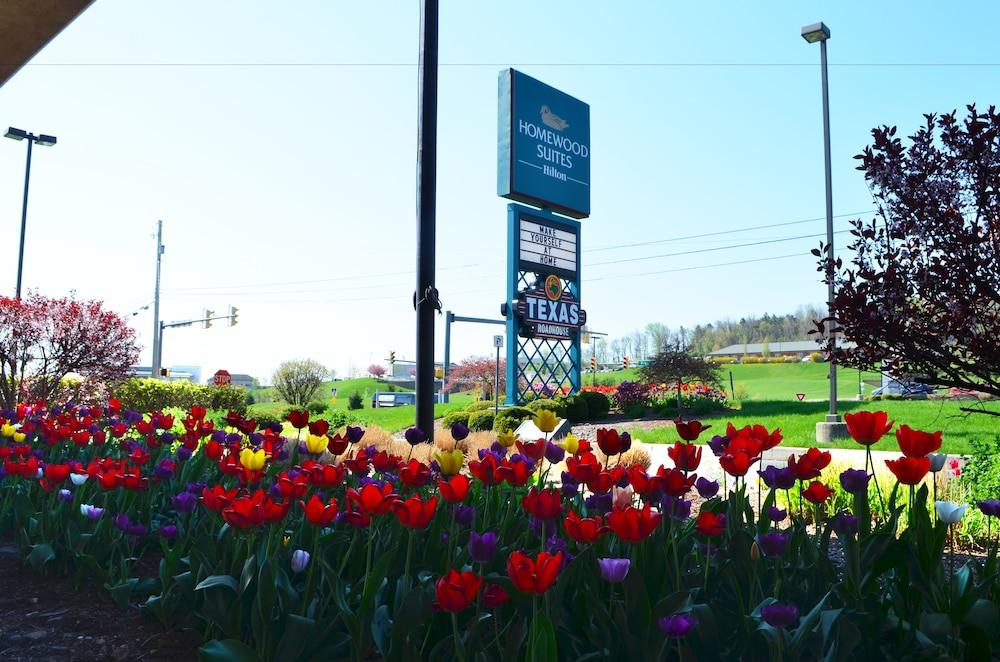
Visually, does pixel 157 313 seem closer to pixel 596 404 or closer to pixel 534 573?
pixel 596 404

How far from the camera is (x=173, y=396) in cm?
1988

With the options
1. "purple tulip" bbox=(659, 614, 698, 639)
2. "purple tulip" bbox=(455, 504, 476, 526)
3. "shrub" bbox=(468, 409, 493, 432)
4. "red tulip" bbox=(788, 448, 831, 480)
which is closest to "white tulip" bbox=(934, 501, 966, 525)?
"red tulip" bbox=(788, 448, 831, 480)

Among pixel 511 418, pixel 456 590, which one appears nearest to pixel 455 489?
Result: pixel 456 590

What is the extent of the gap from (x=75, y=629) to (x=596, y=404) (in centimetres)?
1805

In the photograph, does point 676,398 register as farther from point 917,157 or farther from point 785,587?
point 785,587

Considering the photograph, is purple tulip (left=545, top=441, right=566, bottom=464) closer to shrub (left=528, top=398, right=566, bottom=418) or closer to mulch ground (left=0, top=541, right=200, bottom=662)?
mulch ground (left=0, top=541, right=200, bottom=662)

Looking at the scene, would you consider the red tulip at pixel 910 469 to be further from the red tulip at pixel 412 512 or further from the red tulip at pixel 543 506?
the red tulip at pixel 412 512

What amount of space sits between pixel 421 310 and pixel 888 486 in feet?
15.7

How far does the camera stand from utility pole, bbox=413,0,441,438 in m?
8.32

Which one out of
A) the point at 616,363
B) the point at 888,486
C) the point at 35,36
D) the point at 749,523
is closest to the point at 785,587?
the point at 749,523

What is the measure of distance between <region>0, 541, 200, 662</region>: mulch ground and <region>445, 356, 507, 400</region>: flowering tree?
30.2m

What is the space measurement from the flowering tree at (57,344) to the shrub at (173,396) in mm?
2480

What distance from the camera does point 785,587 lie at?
2.90 metres

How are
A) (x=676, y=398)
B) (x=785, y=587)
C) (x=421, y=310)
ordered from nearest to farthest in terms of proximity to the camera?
(x=785, y=587)
(x=421, y=310)
(x=676, y=398)
